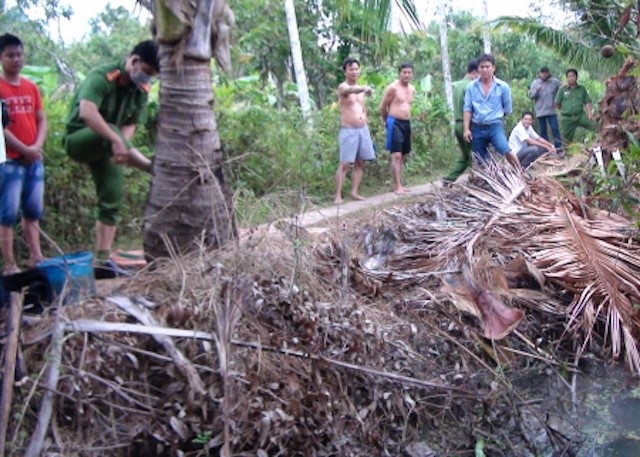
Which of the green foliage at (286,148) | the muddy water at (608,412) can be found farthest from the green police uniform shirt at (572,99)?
the muddy water at (608,412)

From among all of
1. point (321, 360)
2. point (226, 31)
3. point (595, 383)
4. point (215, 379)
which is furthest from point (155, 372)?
point (595, 383)

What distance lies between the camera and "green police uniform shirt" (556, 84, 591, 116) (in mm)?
12883

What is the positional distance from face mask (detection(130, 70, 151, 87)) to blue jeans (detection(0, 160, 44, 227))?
2.87 feet

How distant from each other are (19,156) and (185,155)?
3.88 ft

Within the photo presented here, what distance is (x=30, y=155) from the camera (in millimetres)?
5176

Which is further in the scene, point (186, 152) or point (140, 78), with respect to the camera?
point (140, 78)

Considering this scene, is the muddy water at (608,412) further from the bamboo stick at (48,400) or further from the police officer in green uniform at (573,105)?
the police officer in green uniform at (573,105)

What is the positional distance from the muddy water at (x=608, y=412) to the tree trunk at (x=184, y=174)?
258cm

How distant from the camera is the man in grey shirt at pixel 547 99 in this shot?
1343cm

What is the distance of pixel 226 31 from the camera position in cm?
518

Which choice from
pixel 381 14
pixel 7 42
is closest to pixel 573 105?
pixel 381 14

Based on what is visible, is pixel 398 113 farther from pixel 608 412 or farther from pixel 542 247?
pixel 608 412

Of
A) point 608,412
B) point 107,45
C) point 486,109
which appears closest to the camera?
point 608,412

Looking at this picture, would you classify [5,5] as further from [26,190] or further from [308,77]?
[308,77]
